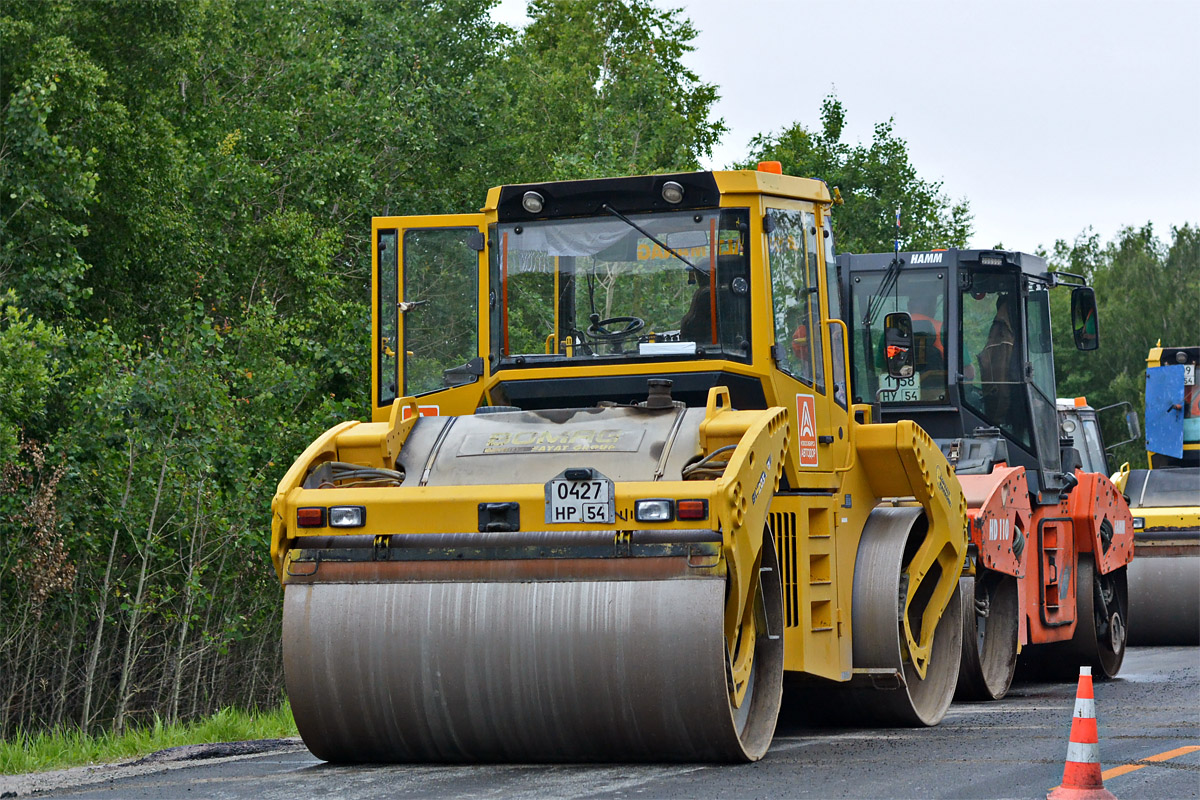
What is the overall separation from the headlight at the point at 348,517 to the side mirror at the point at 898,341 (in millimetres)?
3620

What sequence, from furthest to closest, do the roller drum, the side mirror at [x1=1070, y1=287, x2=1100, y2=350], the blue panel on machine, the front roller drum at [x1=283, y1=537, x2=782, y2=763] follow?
the blue panel on machine → the roller drum → the side mirror at [x1=1070, y1=287, x2=1100, y2=350] → the front roller drum at [x1=283, y1=537, x2=782, y2=763]

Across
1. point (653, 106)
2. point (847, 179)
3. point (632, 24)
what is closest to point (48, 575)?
point (653, 106)

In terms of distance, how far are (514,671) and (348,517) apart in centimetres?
105

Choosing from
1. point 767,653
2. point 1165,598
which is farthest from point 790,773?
point 1165,598

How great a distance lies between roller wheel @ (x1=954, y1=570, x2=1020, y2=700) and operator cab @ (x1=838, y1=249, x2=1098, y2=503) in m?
1.22

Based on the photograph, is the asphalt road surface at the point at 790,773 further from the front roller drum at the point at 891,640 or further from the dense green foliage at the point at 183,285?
the dense green foliage at the point at 183,285

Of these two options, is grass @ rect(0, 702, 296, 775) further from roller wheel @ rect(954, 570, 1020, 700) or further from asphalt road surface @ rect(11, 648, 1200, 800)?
roller wheel @ rect(954, 570, 1020, 700)

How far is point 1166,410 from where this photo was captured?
1973 cm

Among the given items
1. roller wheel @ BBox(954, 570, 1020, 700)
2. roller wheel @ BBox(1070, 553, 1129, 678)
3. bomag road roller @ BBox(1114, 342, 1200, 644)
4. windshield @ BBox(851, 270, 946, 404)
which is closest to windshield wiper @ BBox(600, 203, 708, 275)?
roller wheel @ BBox(954, 570, 1020, 700)

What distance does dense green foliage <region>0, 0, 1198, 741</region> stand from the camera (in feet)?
52.1

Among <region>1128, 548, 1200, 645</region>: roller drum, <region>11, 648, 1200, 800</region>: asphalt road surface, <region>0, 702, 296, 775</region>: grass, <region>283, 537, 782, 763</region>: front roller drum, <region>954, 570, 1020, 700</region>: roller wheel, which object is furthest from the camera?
<region>1128, 548, 1200, 645</region>: roller drum

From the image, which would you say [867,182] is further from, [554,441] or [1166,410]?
[554,441]

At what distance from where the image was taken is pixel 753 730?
25.8ft

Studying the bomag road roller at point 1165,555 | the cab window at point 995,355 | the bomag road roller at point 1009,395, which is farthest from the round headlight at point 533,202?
the bomag road roller at point 1165,555
